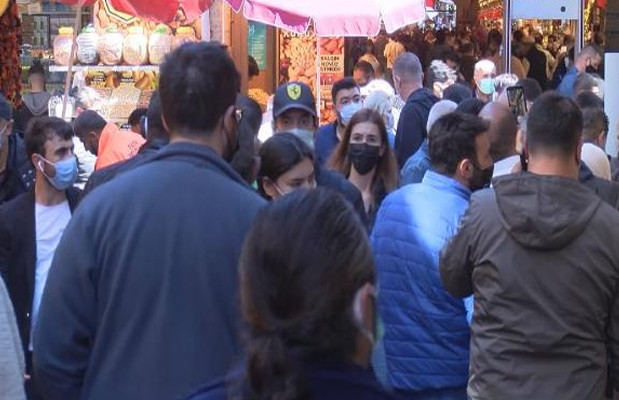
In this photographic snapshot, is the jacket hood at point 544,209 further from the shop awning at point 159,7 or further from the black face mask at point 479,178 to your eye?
the shop awning at point 159,7

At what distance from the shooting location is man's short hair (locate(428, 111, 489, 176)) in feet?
15.5

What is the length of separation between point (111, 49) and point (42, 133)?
558 cm

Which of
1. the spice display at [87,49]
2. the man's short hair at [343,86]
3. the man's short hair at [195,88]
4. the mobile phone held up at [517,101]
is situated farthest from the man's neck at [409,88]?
the man's short hair at [195,88]

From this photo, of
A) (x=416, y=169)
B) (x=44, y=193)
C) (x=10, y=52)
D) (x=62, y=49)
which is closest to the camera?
(x=44, y=193)

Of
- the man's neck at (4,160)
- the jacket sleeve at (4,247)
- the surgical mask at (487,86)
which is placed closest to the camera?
the jacket sleeve at (4,247)

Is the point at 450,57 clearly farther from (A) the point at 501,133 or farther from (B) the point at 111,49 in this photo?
(A) the point at 501,133

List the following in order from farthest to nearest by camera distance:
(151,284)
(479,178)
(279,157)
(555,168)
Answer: (279,157) < (479,178) < (555,168) < (151,284)

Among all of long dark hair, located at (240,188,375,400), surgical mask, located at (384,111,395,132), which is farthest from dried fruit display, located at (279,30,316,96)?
long dark hair, located at (240,188,375,400)

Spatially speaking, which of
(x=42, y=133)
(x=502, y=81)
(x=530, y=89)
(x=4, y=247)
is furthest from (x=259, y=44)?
(x=4, y=247)

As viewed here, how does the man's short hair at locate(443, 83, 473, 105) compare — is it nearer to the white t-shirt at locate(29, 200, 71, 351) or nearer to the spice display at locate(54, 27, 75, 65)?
the spice display at locate(54, 27, 75, 65)

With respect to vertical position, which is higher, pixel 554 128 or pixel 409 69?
pixel 409 69

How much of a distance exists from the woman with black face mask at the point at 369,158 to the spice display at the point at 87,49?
5.69 metres

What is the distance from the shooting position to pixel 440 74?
1177 cm

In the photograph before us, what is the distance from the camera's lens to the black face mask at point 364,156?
6.11m
